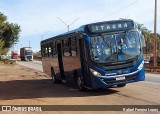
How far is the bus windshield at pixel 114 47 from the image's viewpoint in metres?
15.6

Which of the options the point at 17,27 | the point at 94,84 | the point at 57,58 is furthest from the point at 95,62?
the point at 17,27

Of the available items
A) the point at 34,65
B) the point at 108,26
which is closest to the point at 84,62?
the point at 108,26

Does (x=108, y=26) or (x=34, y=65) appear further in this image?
(x=34, y=65)

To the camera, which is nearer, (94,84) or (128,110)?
(128,110)

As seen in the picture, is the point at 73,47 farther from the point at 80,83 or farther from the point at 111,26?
the point at 111,26

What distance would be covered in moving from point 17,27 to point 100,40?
73782mm

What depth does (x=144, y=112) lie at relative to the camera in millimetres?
10938

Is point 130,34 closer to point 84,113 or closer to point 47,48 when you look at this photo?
point 84,113

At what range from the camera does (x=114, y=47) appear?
51.5ft

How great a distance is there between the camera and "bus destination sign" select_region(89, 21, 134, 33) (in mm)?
15859

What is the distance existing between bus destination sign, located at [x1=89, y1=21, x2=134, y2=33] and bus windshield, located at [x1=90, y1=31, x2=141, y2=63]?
0.24m

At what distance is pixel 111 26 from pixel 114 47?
0.89 meters

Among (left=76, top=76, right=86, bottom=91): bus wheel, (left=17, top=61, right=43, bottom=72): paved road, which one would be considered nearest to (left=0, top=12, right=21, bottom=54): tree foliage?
(left=17, top=61, right=43, bottom=72): paved road

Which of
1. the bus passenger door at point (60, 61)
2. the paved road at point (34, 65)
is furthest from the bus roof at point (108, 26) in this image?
the paved road at point (34, 65)
